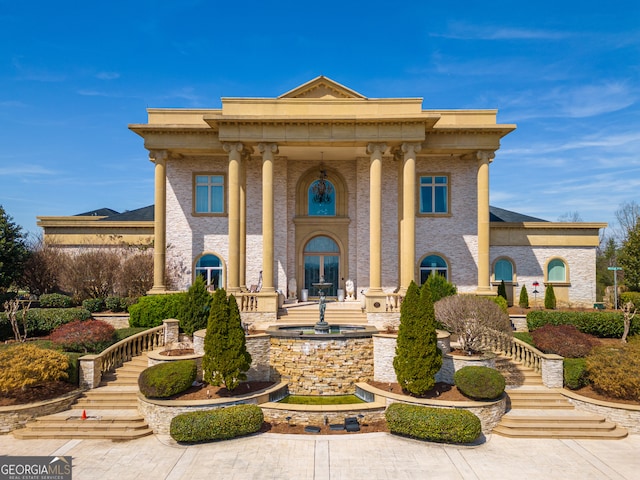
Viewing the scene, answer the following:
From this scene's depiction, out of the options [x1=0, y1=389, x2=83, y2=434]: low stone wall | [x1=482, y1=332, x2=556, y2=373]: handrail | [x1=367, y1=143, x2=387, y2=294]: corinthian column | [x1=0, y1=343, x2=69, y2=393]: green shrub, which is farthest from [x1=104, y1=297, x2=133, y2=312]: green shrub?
[x1=482, y1=332, x2=556, y2=373]: handrail

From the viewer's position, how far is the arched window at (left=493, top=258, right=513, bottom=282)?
28.1 metres

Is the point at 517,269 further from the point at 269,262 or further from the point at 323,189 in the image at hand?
the point at 269,262

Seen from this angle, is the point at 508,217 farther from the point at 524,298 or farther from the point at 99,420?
the point at 99,420

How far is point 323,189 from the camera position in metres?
28.2

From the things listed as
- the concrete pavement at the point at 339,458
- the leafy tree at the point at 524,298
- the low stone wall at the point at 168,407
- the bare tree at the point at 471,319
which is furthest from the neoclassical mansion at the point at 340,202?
the concrete pavement at the point at 339,458

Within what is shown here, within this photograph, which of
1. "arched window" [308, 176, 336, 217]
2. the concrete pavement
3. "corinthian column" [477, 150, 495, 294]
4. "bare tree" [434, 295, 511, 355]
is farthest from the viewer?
"arched window" [308, 176, 336, 217]

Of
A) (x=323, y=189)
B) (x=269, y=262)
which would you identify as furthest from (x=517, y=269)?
(x=269, y=262)

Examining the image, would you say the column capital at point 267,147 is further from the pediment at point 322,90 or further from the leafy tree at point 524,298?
the leafy tree at point 524,298

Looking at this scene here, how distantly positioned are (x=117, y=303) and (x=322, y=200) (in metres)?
13.5

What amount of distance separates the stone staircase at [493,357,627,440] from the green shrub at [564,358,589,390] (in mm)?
609

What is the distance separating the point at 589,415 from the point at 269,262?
1502cm

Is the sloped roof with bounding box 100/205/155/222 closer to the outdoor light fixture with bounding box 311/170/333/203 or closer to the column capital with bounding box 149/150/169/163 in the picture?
the column capital with bounding box 149/150/169/163

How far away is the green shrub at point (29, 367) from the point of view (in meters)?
13.7

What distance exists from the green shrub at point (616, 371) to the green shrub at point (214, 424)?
1150cm
